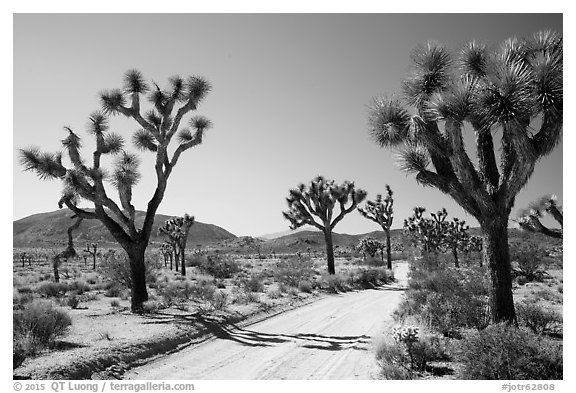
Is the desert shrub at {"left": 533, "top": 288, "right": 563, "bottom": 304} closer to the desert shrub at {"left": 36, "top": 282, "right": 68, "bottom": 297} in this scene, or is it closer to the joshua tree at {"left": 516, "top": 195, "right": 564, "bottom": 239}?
the joshua tree at {"left": 516, "top": 195, "right": 564, "bottom": 239}

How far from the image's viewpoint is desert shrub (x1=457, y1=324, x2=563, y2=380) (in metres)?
4.71

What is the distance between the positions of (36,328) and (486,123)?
9476 millimetres

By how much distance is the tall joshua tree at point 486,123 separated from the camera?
21.4 feet

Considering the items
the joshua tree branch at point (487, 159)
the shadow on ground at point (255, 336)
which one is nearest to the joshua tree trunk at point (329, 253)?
the shadow on ground at point (255, 336)

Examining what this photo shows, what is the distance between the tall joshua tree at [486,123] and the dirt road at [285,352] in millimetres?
3087

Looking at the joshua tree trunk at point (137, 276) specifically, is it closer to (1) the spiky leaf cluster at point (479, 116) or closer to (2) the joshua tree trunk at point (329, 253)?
(1) the spiky leaf cluster at point (479, 116)

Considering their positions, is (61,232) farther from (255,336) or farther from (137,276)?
(255,336)

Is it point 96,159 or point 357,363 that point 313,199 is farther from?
point 357,363

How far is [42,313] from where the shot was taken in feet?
25.0

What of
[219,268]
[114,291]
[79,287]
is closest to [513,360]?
[114,291]

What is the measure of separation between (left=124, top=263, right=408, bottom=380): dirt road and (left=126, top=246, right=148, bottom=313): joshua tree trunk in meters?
3.27

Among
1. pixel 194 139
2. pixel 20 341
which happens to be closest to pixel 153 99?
pixel 194 139

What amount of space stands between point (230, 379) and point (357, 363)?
2.18 metres

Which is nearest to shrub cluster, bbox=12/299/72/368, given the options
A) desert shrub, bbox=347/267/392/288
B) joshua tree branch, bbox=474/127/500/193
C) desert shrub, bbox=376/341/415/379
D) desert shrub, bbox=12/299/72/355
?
desert shrub, bbox=12/299/72/355
